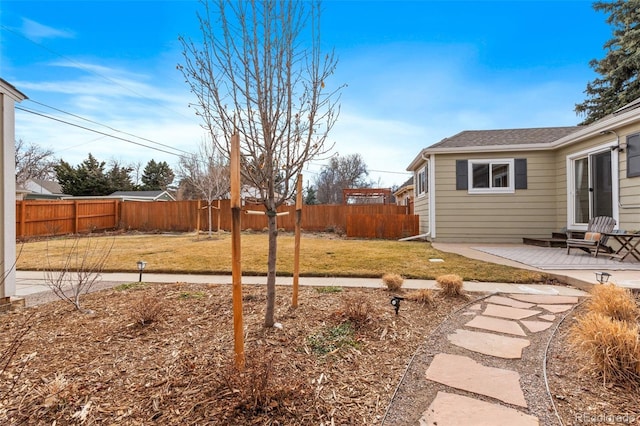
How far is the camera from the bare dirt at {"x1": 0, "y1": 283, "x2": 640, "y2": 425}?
1633 mm

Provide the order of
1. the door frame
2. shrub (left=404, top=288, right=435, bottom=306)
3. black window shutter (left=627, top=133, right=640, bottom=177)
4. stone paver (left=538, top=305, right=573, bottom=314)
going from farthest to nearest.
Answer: the door frame
black window shutter (left=627, top=133, right=640, bottom=177)
shrub (left=404, top=288, right=435, bottom=306)
stone paver (left=538, top=305, right=573, bottom=314)

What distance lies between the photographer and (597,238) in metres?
6.37

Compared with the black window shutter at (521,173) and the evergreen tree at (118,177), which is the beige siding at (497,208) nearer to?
the black window shutter at (521,173)

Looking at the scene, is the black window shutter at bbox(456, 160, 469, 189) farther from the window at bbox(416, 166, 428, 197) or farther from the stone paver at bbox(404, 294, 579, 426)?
the stone paver at bbox(404, 294, 579, 426)

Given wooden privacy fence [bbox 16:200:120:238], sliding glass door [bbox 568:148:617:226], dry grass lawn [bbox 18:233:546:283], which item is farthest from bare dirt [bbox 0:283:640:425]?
wooden privacy fence [bbox 16:200:120:238]

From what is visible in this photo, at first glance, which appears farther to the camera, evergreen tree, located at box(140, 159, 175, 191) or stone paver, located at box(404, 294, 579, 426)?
evergreen tree, located at box(140, 159, 175, 191)

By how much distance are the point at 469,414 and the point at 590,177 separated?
8.77m

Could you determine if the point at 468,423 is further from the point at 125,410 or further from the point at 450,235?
the point at 450,235

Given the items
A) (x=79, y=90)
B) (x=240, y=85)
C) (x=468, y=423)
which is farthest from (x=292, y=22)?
(x=79, y=90)

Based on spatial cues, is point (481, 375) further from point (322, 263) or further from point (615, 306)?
point (322, 263)

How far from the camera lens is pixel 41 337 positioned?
2.58 metres

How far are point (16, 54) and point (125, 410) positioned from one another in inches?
572

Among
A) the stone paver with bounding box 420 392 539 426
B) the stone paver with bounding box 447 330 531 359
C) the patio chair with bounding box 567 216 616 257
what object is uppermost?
the patio chair with bounding box 567 216 616 257

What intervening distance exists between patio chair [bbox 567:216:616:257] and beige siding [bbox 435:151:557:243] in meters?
2.15
